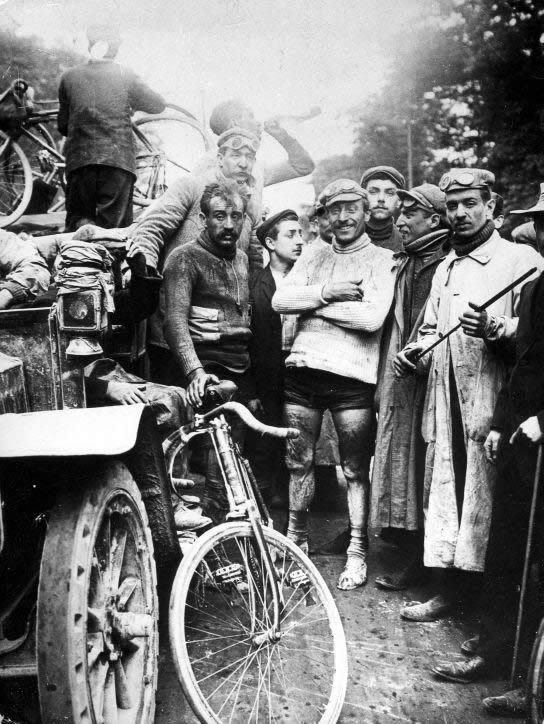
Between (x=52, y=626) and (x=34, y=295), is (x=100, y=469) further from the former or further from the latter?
(x=34, y=295)

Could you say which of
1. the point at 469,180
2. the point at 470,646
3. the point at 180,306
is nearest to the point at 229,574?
the point at 470,646

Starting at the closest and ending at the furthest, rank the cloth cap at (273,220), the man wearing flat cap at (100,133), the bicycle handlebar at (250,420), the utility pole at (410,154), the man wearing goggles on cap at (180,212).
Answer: the bicycle handlebar at (250,420), the man wearing goggles on cap at (180,212), the cloth cap at (273,220), the man wearing flat cap at (100,133), the utility pole at (410,154)

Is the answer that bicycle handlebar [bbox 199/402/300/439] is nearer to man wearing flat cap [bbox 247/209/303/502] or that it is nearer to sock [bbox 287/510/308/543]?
sock [bbox 287/510/308/543]

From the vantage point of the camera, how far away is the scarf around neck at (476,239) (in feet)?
11.2

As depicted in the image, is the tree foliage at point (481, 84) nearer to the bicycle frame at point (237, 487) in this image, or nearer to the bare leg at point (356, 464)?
the bare leg at point (356, 464)

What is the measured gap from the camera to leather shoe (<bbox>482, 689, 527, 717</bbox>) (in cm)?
259

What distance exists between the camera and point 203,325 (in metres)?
4.02

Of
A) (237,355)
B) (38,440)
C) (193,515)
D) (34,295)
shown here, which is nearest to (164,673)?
(193,515)

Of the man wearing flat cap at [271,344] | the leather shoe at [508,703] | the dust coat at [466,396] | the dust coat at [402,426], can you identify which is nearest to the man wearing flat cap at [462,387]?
the dust coat at [466,396]

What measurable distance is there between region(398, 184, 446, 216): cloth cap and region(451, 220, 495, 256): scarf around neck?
53 cm

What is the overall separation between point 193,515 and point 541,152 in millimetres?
3344

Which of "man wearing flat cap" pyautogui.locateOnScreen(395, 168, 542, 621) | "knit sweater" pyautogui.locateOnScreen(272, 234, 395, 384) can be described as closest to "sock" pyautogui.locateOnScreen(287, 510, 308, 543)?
"man wearing flat cap" pyautogui.locateOnScreen(395, 168, 542, 621)

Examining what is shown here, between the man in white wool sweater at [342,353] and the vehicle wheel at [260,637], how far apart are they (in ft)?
2.99

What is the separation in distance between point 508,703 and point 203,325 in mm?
2589
